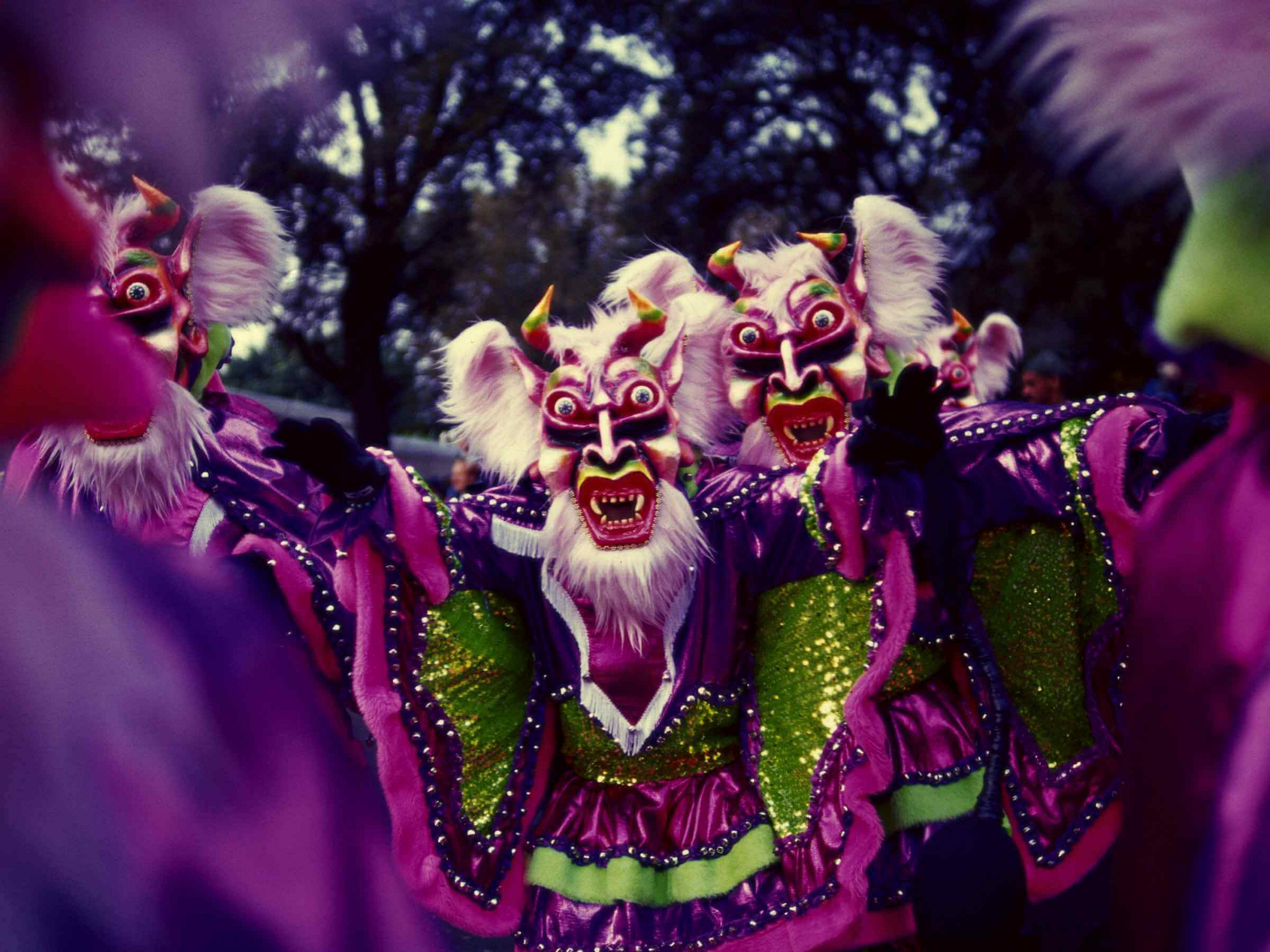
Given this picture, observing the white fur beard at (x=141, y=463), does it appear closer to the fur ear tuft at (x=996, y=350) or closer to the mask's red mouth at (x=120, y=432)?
the mask's red mouth at (x=120, y=432)

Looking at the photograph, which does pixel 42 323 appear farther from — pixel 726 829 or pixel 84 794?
pixel 726 829

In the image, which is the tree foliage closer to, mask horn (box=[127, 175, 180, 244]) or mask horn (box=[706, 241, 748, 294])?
mask horn (box=[706, 241, 748, 294])

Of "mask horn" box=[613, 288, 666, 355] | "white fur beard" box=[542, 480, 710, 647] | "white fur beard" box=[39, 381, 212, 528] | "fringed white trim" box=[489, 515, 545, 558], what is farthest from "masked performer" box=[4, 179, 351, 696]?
"mask horn" box=[613, 288, 666, 355]

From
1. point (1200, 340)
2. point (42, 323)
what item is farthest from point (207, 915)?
point (1200, 340)

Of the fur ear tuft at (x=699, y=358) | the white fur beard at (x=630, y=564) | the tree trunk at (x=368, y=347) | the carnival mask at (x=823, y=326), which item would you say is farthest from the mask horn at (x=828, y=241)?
the tree trunk at (x=368, y=347)

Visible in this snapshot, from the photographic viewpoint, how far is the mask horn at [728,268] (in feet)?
11.0

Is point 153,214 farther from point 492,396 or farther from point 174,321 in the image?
point 174,321

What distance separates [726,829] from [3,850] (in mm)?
1992

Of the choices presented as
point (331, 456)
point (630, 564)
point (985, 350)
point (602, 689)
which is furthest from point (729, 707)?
point (985, 350)

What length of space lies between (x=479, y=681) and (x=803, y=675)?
689 millimetres

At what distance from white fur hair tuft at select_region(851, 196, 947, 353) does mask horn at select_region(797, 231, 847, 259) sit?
0.20 ft

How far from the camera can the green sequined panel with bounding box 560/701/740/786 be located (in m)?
2.48

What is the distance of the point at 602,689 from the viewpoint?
2480mm

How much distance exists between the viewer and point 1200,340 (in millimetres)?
883
